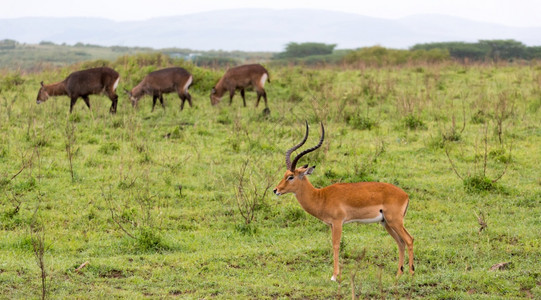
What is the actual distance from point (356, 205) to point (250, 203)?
6.93 feet

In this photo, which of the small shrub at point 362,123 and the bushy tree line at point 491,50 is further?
the bushy tree line at point 491,50

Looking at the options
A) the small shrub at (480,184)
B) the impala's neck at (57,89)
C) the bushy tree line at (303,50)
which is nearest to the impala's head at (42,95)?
the impala's neck at (57,89)

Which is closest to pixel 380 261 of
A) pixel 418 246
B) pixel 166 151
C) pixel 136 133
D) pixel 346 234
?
pixel 418 246

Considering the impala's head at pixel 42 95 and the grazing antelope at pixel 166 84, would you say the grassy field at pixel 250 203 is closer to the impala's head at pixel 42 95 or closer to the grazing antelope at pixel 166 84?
the impala's head at pixel 42 95

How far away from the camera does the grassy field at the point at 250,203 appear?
5359 mm

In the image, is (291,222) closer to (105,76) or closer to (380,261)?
(380,261)

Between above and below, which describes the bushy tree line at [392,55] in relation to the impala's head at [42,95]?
above

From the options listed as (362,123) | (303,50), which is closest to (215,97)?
(362,123)

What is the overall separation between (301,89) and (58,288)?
11.7 meters

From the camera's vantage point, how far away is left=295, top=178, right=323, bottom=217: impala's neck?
18.3 ft

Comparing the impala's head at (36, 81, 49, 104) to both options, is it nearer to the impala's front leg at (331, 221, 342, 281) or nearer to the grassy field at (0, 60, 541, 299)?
the grassy field at (0, 60, 541, 299)

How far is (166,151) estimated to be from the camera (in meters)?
10.2

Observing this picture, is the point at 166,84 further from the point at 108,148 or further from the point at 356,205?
the point at 356,205

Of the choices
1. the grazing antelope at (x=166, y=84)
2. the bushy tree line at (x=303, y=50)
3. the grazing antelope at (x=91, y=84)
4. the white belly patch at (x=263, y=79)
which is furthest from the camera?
the bushy tree line at (x=303, y=50)
